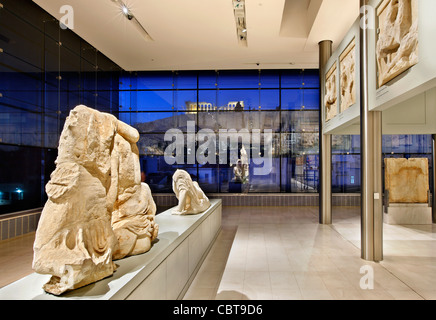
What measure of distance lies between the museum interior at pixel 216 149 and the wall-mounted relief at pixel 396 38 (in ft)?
0.09

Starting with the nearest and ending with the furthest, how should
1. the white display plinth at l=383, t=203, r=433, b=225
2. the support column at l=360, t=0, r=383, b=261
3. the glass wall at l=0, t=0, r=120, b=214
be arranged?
the support column at l=360, t=0, r=383, b=261
the glass wall at l=0, t=0, r=120, b=214
the white display plinth at l=383, t=203, r=433, b=225

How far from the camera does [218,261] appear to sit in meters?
5.19

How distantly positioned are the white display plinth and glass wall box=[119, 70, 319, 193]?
441 centimetres

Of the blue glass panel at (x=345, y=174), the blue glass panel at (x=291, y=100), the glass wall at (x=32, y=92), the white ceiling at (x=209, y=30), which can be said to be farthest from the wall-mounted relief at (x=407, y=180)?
the glass wall at (x=32, y=92)

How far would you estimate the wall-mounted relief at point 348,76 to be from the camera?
593 centimetres

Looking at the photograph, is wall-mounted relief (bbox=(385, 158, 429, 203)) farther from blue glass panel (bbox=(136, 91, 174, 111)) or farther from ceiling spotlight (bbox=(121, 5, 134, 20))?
blue glass panel (bbox=(136, 91, 174, 111))

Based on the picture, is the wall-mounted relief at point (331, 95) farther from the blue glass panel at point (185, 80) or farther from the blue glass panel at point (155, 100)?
Result: the blue glass panel at point (155, 100)

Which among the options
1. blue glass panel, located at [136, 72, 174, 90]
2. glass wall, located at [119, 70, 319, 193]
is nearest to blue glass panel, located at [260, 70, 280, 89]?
glass wall, located at [119, 70, 319, 193]

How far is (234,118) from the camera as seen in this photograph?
508 inches

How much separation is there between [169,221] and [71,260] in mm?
3070

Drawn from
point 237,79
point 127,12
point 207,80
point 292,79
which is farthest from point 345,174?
point 127,12

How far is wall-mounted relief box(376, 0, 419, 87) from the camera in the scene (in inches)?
139
